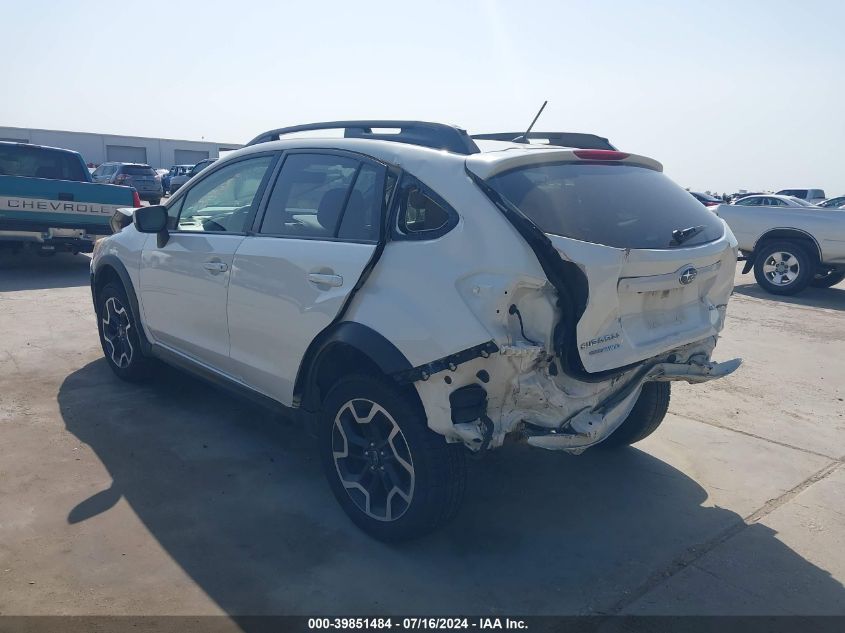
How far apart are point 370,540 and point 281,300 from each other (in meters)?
1.30

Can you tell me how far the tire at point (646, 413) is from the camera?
430 cm

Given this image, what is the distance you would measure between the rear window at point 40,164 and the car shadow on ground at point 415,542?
7447 mm

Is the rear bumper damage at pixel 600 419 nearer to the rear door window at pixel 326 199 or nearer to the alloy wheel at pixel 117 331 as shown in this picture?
the rear door window at pixel 326 199

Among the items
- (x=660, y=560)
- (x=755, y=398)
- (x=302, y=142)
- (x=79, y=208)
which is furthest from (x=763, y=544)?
(x=79, y=208)

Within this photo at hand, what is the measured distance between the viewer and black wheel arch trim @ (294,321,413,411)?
122 inches

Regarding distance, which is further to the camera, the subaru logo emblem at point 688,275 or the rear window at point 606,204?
the subaru logo emblem at point 688,275

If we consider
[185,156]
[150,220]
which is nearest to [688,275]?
[150,220]

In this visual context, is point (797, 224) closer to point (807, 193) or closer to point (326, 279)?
point (326, 279)

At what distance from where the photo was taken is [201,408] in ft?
16.7

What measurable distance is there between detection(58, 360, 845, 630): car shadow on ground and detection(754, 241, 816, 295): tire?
7.92 meters

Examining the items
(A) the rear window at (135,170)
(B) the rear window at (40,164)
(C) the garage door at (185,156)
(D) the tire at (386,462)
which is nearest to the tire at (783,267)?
(D) the tire at (386,462)

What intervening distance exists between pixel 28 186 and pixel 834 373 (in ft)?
33.1

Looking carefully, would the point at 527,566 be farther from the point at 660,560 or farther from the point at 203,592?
the point at 203,592

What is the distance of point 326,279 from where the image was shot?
344cm
